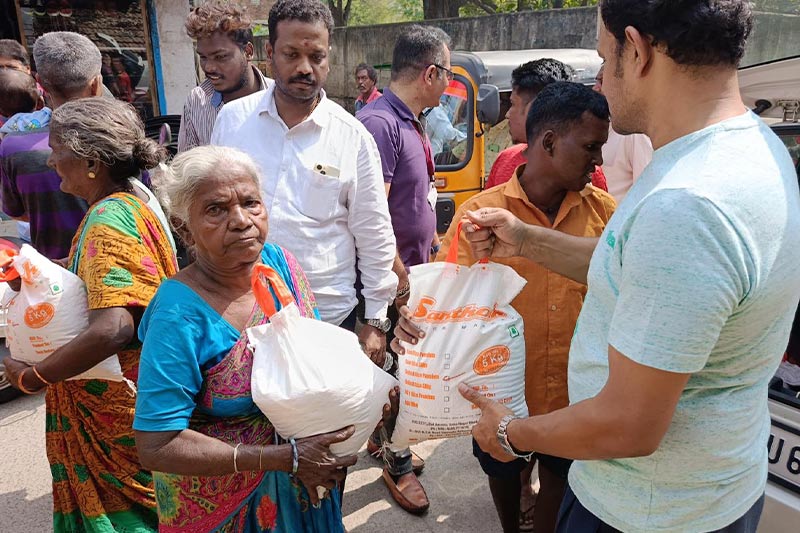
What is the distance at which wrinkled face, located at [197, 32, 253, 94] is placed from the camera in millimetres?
3584

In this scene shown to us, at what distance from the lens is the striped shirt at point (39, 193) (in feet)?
9.74

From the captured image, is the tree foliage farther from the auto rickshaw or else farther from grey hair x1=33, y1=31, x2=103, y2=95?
grey hair x1=33, y1=31, x2=103, y2=95

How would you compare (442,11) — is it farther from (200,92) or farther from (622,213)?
(622,213)

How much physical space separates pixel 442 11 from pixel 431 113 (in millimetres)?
14483

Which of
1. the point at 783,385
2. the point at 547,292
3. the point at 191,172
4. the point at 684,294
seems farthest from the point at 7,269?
the point at 783,385

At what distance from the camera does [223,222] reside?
1593mm

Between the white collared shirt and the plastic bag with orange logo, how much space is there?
2.21 ft

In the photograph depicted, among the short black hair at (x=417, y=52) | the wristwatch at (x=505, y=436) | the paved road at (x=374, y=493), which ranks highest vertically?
the short black hair at (x=417, y=52)

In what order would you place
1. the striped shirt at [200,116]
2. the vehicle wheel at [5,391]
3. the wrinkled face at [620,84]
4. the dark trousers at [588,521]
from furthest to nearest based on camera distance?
the vehicle wheel at [5,391]
the striped shirt at [200,116]
the dark trousers at [588,521]
the wrinkled face at [620,84]

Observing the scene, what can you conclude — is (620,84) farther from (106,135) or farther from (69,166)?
(69,166)

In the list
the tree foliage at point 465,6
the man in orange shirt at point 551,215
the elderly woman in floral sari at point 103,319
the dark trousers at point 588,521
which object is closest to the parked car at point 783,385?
the dark trousers at point 588,521

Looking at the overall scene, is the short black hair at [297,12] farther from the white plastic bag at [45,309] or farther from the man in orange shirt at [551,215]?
the white plastic bag at [45,309]

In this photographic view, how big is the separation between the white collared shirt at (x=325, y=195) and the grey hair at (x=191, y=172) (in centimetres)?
69

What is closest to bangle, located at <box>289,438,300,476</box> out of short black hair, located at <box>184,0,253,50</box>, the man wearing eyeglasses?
the man wearing eyeglasses
